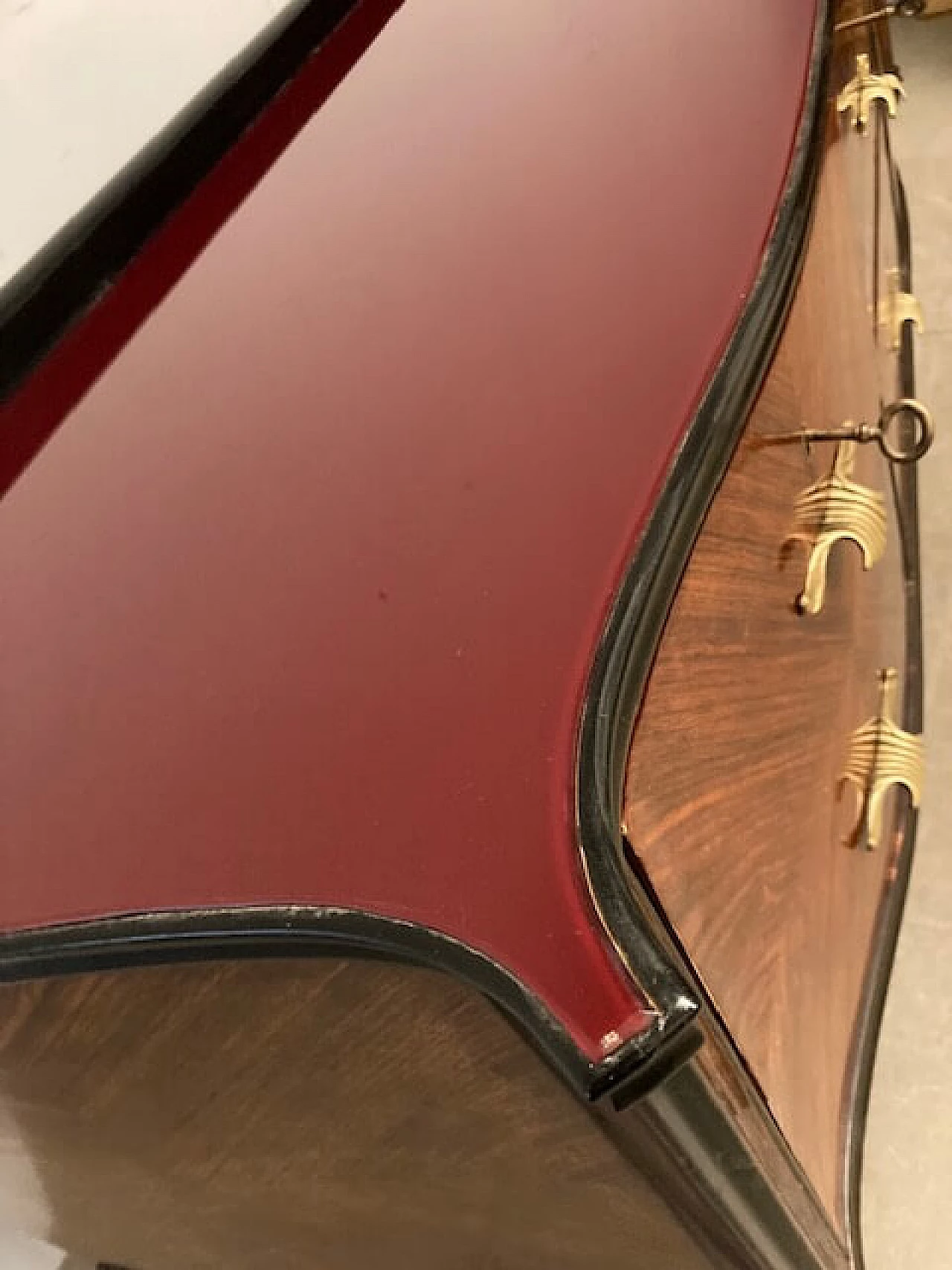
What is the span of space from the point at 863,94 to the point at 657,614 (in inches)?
23.0

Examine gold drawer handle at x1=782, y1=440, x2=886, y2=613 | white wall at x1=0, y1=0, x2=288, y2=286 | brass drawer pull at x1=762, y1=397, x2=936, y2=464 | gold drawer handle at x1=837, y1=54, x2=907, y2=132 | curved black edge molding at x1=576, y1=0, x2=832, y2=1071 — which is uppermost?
gold drawer handle at x1=837, y1=54, x2=907, y2=132

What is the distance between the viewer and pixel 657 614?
0.38m

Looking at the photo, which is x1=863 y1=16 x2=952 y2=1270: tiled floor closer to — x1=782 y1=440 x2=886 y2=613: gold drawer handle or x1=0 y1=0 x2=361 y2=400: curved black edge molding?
x1=782 y1=440 x2=886 y2=613: gold drawer handle

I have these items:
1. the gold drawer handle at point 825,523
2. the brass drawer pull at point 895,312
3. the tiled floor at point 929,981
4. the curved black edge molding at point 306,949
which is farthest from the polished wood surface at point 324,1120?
the brass drawer pull at point 895,312

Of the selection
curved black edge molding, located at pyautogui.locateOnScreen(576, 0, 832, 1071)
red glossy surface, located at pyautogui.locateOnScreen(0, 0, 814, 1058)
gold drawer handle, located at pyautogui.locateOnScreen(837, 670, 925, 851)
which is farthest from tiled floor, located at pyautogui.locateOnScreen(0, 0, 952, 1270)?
curved black edge molding, located at pyautogui.locateOnScreen(576, 0, 832, 1071)

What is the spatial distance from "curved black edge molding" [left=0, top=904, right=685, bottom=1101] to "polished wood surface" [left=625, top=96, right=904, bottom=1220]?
0.21 feet

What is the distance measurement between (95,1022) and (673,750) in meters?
0.22

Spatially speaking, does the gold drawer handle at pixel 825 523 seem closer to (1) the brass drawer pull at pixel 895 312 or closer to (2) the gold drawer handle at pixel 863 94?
(2) the gold drawer handle at pixel 863 94

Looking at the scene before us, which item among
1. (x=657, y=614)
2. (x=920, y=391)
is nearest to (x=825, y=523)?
(x=657, y=614)

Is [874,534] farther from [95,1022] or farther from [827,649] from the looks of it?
[95,1022]

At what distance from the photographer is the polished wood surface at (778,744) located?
1.32 ft

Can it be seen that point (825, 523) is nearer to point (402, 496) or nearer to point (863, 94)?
point (402, 496)

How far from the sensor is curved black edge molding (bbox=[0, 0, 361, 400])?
0.66 m

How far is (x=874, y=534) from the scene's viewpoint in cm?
60
